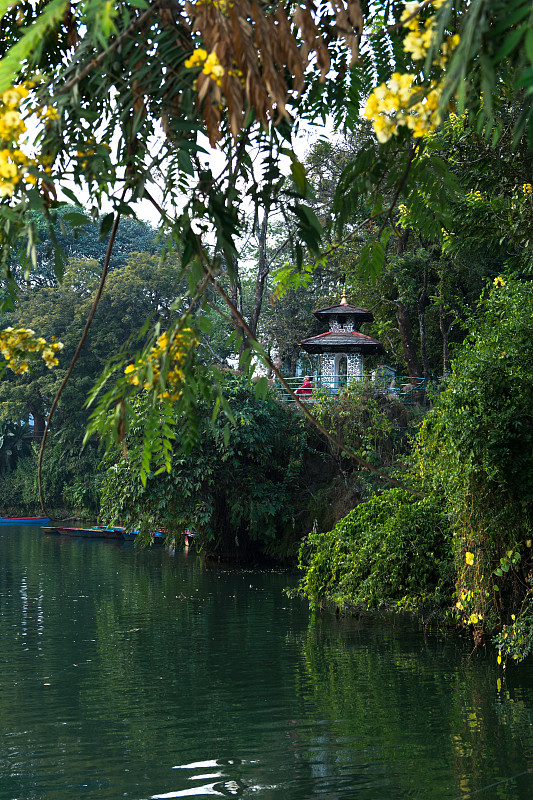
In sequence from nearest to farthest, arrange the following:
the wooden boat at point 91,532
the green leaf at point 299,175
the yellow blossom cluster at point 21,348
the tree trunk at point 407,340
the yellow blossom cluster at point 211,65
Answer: the yellow blossom cluster at point 211,65 < the green leaf at point 299,175 < the yellow blossom cluster at point 21,348 < the tree trunk at point 407,340 < the wooden boat at point 91,532

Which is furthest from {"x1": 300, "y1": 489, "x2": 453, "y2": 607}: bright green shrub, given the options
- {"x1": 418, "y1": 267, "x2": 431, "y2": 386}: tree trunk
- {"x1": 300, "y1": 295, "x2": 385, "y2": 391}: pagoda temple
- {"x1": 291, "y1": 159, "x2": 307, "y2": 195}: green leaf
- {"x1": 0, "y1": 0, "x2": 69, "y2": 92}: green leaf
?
{"x1": 418, "y1": 267, "x2": 431, "y2": 386}: tree trunk

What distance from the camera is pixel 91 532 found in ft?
87.6

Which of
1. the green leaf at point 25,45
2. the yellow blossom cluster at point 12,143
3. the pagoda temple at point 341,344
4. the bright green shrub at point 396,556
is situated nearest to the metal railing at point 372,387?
the pagoda temple at point 341,344

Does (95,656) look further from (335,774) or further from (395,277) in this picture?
(395,277)

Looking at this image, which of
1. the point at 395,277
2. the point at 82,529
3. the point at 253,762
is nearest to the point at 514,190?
the point at 253,762

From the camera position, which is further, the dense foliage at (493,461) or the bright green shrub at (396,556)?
the bright green shrub at (396,556)

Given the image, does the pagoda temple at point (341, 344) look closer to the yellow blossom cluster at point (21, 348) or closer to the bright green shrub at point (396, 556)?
the bright green shrub at point (396, 556)

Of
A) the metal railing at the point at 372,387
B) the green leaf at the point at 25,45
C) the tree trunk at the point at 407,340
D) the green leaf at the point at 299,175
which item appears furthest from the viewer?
the tree trunk at the point at 407,340

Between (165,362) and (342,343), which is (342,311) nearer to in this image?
(342,343)

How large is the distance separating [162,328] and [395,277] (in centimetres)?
1980

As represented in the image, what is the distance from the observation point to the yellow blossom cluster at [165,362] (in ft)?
6.81

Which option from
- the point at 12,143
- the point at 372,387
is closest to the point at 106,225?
the point at 12,143

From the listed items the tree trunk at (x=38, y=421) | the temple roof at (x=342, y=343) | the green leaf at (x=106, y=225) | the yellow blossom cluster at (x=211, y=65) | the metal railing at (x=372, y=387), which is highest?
the temple roof at (x=342, y=343)

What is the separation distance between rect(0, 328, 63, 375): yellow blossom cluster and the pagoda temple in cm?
1875
